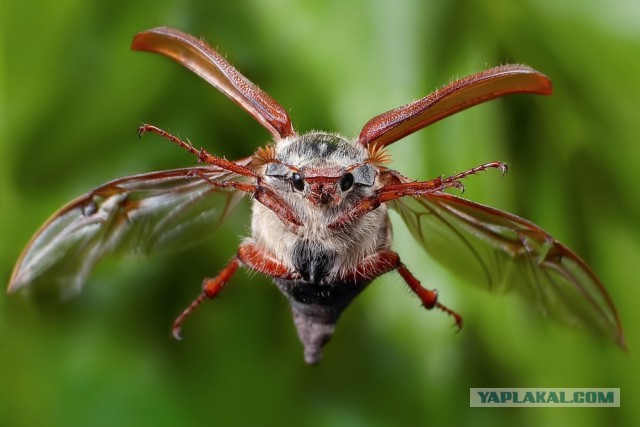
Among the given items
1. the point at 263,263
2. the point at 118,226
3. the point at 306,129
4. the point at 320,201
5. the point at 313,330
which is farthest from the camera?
the point at 306,129

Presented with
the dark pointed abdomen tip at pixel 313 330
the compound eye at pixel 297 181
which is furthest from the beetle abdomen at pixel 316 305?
the compound eye at pixel 297 181

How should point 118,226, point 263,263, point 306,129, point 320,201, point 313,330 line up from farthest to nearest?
point 306,129 → point 118,226 → point 313,330 → point 263,263 → point 320,201

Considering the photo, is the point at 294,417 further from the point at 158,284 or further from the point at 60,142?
the point at 60,142

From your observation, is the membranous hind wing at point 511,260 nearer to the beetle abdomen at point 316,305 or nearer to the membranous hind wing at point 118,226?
the beetle abdomen at point 316,305

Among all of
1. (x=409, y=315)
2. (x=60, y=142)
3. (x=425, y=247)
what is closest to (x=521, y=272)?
(x=425, y=247)

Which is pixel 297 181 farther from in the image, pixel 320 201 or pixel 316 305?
pixel 316 305

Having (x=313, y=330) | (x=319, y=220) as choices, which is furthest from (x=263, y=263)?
(x=313, y=330)

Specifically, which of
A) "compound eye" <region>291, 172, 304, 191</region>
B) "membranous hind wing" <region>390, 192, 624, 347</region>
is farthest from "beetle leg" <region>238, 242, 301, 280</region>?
"membranous hind wing" <region>390, 192, 624, 347</region>
